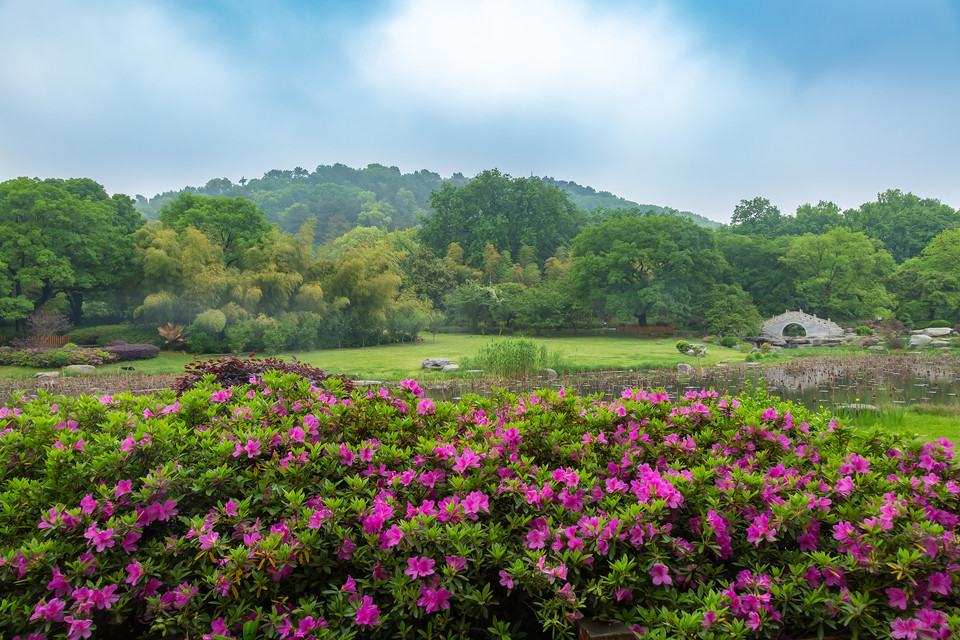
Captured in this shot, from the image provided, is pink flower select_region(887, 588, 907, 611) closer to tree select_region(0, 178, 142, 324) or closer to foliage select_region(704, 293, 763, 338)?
tree select_region(0, 178, 142, 324)

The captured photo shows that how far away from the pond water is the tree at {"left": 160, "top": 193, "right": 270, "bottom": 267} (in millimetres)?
14102

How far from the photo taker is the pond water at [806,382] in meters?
7.97

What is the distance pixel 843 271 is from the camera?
25.0 m

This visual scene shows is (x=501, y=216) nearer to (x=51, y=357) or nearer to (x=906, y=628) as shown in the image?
(x=51, y=357)

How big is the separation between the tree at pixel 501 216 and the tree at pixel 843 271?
16.5 meters

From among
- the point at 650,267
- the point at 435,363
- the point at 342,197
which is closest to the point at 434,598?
the point at 435,363

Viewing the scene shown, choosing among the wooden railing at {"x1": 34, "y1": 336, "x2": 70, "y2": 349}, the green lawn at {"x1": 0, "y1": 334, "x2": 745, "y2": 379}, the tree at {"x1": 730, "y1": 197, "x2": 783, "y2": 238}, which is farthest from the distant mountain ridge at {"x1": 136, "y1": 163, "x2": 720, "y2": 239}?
the wooden railing at {"x1": 34, "y1": 336, "x2": 70, "y2": 349}

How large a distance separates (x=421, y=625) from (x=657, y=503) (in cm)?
68

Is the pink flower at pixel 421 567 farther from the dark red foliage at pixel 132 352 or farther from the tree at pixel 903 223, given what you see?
the tree at pixel 903 223

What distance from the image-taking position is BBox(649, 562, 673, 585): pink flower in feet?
4.28

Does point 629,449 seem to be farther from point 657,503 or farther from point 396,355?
point 396,355

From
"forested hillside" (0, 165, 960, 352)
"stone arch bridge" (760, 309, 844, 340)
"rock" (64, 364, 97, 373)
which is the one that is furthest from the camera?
"stone arch bridge" (760, 309, 844, 340)

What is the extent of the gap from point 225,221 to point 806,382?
65.1 ft

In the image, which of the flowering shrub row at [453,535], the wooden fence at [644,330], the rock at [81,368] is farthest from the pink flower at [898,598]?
the wooden fence at [644,330]
